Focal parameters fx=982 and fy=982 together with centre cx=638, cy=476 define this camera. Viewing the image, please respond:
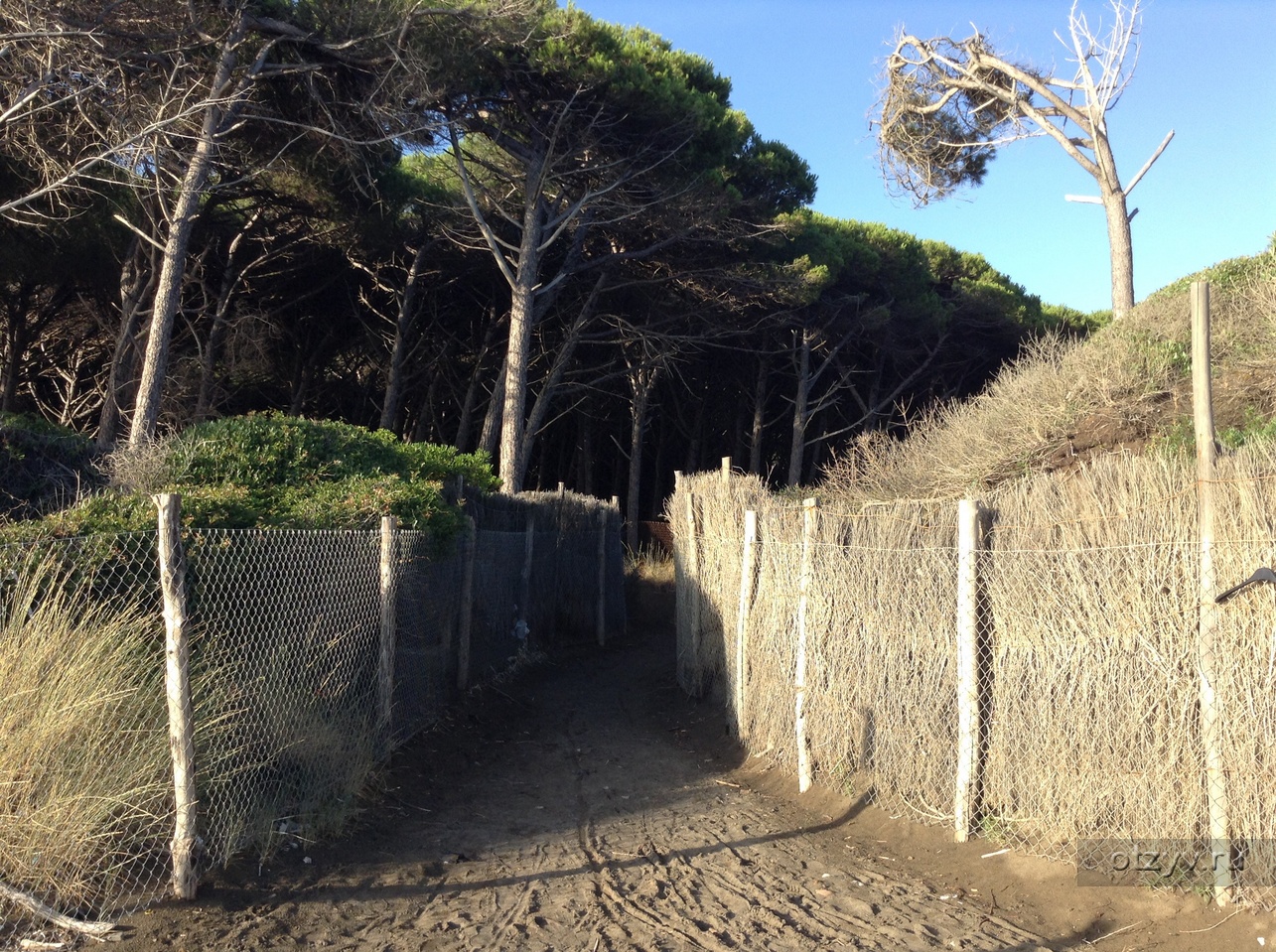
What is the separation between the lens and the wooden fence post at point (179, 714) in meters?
4.20

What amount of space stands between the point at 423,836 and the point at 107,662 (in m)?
2.11

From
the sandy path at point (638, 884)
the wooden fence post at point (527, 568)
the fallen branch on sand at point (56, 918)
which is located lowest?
the sandy path at point (638, 884)

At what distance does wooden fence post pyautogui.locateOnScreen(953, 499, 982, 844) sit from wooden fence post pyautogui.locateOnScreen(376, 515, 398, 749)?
364 centimetres

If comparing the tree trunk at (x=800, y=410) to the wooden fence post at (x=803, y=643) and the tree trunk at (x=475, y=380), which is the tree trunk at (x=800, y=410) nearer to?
the tree trunk at (x=475, y=380)

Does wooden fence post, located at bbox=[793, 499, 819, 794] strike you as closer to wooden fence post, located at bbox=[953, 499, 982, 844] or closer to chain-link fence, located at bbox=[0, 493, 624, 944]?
wooden fence post, located at bbox=[953, 499, 982, 844]

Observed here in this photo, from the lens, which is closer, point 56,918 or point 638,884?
point 56,918

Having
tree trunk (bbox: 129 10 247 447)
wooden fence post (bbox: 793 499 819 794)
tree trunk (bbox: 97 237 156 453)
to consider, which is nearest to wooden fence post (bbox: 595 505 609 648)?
tree trunk (bbox: 129 10 247 447)

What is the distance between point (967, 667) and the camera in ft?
17.4

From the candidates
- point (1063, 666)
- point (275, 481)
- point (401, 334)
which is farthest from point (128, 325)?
point (1063, 666)

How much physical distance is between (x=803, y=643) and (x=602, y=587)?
30.1 ft

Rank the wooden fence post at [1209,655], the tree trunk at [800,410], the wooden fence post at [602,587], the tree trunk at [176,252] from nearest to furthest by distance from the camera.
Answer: the wooden fence post at [1209,655], the tree trunk at [176,252], the wooden fence post at [602,587], the tree trunk at [800,410]

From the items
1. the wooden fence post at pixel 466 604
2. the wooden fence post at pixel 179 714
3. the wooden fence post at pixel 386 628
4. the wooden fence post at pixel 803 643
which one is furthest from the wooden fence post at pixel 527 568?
the wooden fence post at pixel 179 714

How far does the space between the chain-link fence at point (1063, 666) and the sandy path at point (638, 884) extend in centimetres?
26

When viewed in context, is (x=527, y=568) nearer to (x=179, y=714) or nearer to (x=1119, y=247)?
(x=179, y=714)
